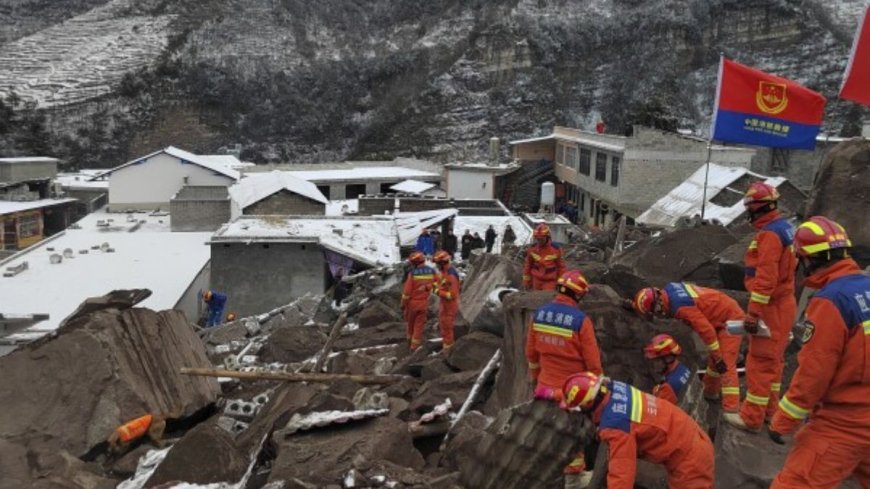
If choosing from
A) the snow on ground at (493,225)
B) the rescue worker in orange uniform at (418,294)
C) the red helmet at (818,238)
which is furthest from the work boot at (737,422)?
the snow on ground at (493,225)

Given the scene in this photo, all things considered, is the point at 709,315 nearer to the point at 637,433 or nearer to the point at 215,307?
the point at 637,433

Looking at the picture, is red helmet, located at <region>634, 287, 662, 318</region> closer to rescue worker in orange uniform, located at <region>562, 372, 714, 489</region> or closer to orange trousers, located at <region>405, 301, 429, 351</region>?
rescue worker in orange uniform, located at <region>562, 372, 714, 489</region>

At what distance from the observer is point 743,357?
7.39m

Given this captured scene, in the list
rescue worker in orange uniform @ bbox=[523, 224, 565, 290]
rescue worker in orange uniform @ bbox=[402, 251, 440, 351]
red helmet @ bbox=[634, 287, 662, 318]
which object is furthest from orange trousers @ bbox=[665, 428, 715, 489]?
rescue worker in orange uniform @ bbox=[402, 251, 440, 351]

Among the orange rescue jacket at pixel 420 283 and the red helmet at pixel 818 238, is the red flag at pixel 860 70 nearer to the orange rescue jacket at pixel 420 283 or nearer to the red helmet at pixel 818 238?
the red helmet at pixel 818 238

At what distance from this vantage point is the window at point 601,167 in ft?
114

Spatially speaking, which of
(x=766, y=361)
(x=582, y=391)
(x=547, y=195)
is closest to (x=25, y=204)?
(x=547, y=195)

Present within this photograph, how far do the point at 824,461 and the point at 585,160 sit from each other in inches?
1387

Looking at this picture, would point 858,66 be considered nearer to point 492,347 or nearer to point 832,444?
point 492,347

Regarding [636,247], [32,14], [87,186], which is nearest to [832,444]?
[636,247]

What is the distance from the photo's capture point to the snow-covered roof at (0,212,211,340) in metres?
16.3

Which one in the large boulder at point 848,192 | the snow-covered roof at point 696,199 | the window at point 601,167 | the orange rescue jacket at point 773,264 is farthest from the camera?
the window at point 601,167

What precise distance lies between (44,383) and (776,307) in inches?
277

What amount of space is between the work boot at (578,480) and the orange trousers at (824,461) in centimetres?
137
